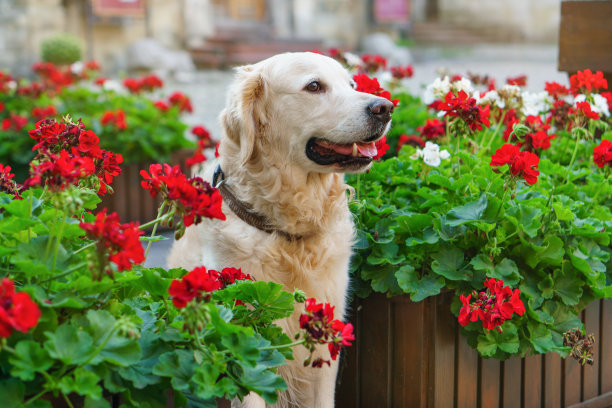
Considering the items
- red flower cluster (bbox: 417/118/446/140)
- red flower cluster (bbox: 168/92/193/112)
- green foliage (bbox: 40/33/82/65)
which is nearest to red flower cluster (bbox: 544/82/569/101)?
red flower cluster (bbox: 417/118/446/140)

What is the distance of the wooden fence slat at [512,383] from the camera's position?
2.84 m

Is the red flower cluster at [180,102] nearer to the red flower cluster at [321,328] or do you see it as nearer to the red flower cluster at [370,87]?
the red flower cluster at [370,87]

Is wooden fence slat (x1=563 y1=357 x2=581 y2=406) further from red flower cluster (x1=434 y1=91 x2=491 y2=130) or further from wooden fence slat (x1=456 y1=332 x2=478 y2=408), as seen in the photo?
red flower cluster (x1=434 y1=91 x2=491 y2=130)

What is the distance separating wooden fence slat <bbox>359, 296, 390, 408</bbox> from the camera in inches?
112

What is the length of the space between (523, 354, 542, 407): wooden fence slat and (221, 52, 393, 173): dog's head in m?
1.01

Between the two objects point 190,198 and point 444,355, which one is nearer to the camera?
point 190,198

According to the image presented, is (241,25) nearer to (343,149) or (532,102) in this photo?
(532,102)

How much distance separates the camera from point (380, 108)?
2.62 meters

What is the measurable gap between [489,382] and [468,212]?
649 mm

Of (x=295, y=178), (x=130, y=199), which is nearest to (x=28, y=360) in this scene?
(x=295, y=178)

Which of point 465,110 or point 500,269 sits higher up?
point 465,110

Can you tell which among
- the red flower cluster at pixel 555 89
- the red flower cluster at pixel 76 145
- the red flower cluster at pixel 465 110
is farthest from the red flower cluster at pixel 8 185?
the red flower cluster at pixel 555 89

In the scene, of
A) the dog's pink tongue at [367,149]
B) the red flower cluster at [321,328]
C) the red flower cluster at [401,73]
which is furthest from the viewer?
the red flower cluster at [401,73]

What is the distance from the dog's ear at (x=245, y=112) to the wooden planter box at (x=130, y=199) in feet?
10.3
